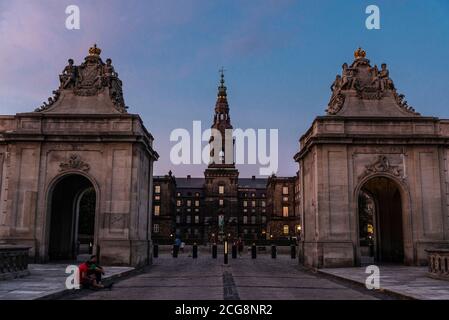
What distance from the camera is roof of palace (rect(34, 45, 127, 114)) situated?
105 ft

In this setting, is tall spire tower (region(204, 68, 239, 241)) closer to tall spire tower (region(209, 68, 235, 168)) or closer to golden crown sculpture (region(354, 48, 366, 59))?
tall spire tower (region(209, 68, 235, 168))

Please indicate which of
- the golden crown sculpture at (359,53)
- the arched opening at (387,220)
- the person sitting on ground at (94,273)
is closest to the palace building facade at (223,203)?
the arched opening at (387,220)

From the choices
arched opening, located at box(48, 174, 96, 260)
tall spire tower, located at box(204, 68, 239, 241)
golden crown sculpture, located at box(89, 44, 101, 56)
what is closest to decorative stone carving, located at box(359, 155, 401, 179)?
golden crown sculpture, located at box(89, 44, 101, 56)

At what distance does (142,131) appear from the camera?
33031 millimetres

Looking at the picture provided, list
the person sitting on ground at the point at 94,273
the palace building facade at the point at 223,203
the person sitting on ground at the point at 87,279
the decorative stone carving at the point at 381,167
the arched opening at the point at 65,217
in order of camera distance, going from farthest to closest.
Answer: the palace building facade at the point at 223,203 < the arched opening at the point at 65,217 < the decorative stone carving at the point at 381,167 < the person sitting on ground at the point at 94,273 < the person sitting on ground at the point at 87,279

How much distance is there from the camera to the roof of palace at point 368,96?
3219cm

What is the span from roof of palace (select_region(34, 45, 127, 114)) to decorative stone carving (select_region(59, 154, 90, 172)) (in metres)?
3.16

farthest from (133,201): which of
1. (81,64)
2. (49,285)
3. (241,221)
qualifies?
(241,221)

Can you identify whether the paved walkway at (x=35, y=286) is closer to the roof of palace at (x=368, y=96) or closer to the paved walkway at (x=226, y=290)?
the paved walkway at (x=226, y=290)

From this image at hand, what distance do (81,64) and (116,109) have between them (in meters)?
4.35

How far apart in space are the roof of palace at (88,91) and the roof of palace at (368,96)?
14514 millimetres

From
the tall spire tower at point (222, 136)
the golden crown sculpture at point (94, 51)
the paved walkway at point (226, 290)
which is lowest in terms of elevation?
the paved walkway at point (226, 290)

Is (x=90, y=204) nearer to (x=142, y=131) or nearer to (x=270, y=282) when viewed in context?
(x=142, y=131)

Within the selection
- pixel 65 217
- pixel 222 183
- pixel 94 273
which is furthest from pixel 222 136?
pixel 94 273
